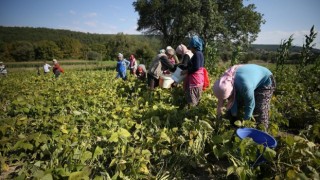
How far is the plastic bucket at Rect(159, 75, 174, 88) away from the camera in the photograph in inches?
190

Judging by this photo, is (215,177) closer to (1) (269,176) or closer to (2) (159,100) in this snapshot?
(1) (269,176)

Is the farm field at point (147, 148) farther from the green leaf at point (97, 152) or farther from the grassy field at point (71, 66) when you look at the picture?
the grassy field at point (71, 66)

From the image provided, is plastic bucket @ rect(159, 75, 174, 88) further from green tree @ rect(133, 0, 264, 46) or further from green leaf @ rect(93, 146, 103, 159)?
green tree @ rect(133, 0, 264, 46)

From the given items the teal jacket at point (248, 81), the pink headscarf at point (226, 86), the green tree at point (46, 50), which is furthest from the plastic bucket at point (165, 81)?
the green tree at point (46, 50)

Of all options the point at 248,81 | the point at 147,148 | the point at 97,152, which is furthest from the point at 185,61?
the point at 97,152

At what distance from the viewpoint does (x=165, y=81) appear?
4.84 metres

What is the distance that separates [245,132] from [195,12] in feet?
66.1

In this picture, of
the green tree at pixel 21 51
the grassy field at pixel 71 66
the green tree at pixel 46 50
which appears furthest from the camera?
the green tree at pixel 46 50

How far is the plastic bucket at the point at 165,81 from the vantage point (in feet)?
15.9

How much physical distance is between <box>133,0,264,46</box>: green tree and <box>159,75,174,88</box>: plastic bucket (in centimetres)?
1682

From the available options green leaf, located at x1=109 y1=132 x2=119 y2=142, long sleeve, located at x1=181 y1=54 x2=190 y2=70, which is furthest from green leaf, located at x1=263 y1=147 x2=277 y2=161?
long sleeve, located at x1=181 y1=54 x2=190 y2=70

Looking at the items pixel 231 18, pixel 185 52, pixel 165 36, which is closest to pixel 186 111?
pixel 185 52

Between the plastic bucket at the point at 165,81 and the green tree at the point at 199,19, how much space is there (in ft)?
55.2

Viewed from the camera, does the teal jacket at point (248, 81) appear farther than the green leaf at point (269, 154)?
Yes
